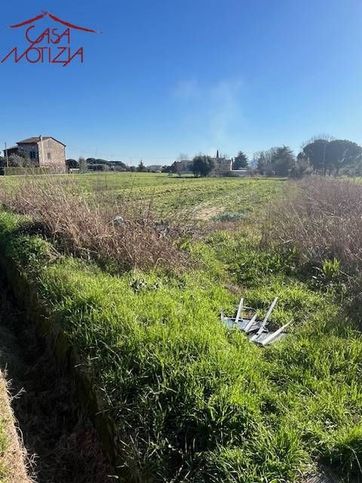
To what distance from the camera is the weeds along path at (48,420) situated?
279 cm

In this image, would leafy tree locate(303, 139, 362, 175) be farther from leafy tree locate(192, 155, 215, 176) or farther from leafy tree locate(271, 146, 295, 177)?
leafy tree locate(192, 155, 215, 176)

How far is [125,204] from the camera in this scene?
6566 millimetres

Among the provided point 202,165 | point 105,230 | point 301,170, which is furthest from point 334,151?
point 105,230

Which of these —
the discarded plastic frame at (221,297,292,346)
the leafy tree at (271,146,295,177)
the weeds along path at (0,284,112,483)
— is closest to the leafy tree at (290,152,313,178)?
the leafy tree at (271,146,295,177)

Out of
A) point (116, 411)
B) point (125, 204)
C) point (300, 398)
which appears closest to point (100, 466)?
point (116, 411)

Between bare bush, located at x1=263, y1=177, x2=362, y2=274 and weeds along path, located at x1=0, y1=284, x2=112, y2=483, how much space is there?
13.9 feet

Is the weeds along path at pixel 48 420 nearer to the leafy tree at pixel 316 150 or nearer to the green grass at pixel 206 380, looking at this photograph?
the green grass at pixel 206 380

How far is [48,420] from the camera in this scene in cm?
332

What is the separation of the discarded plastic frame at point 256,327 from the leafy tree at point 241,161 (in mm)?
82037

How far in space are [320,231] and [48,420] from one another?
5.27 m

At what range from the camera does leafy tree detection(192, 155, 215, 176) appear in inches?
2266

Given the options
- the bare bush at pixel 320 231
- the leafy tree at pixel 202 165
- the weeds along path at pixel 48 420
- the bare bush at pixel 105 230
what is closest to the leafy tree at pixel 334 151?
the leafy tree at pixel 202 165

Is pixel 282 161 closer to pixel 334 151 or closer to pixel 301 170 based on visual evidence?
pixel 334 151

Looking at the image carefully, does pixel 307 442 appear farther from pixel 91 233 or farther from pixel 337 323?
pixel 91 233
